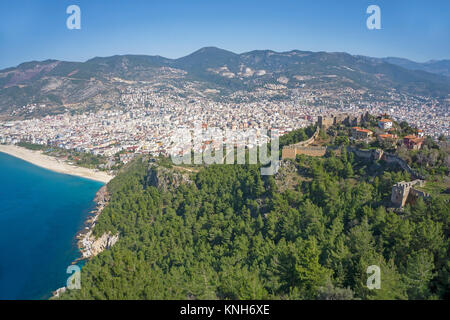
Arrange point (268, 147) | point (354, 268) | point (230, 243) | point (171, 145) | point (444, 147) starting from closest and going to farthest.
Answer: point (354, 268)
point (230, 243)
point (444, 147)
point (268, 147)
point (171, 145)

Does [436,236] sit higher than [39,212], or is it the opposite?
[436,236]

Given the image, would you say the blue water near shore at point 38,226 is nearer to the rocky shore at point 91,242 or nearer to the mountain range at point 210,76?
the rocky shore at point 91,242

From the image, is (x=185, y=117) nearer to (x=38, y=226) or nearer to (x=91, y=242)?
(x=38, y=226)
